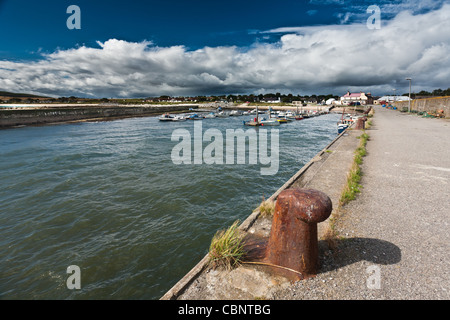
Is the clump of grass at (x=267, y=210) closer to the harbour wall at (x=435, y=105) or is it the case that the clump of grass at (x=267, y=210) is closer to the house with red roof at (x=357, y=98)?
the harbour wall at (x=435, y=105)

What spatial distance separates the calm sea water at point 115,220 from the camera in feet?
16.9

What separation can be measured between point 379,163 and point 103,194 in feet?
40.6

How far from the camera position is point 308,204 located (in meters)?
2.98

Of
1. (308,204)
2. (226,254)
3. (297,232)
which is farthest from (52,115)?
(308,204)

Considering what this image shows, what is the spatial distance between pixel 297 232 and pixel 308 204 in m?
0.48

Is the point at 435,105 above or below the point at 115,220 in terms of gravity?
above

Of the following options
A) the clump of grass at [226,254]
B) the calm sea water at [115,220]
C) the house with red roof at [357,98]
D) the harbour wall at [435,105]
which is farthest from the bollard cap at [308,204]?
the house with red roof at [357,98]

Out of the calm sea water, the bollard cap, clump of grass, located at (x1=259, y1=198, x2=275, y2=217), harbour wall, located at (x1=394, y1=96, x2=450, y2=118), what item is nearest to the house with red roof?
harbour wall, located at (x1=394, y1=96, x2=450, y2=118)

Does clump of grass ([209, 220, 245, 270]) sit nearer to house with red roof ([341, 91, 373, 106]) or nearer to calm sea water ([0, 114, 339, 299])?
calm sea water ([0, 114, 339, 299])

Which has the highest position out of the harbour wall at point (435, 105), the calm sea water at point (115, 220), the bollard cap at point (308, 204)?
the harbour wall at point (435, 105)

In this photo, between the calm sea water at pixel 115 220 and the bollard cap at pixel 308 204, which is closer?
the bollard cap at pixel 308 204

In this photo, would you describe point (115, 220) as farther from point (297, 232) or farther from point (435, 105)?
point (435, 105)
